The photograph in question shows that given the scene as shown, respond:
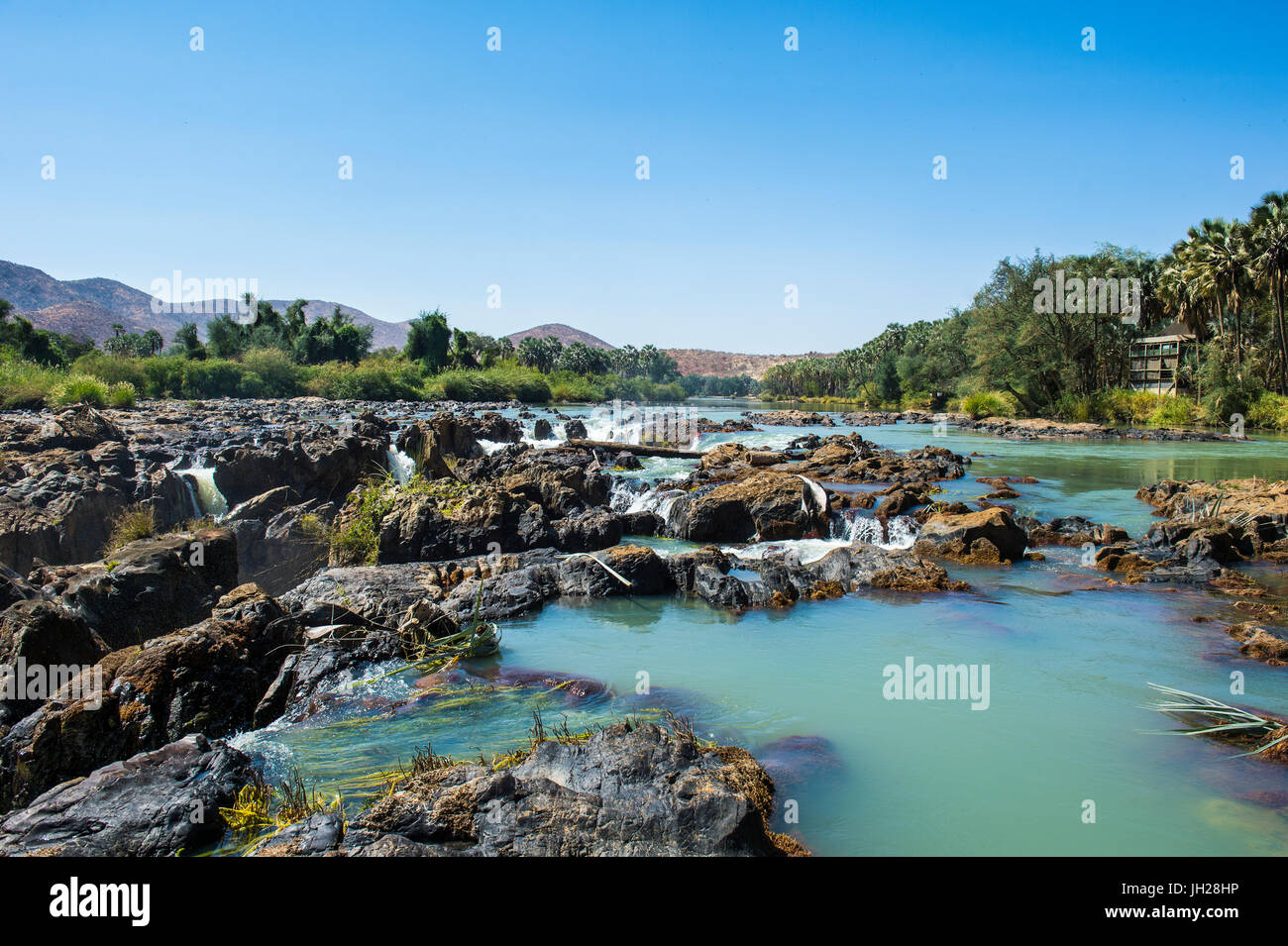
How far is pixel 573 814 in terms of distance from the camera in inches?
172

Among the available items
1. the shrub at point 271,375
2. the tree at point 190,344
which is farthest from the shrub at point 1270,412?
the tree at point 190,344

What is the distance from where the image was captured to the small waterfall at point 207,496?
1767cm

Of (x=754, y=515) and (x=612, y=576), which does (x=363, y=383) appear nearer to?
(x=754, y=515)

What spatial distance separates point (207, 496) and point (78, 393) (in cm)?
2372

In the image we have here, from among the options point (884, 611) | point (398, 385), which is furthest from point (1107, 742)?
point (398, 385)

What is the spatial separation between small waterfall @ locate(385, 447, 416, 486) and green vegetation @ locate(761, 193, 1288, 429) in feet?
140

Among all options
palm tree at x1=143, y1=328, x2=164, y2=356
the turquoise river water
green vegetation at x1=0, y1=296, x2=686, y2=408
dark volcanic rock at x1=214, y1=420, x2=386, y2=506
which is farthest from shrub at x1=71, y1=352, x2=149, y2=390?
palm tree at x1=143, y1=328, x2=164, y2=356

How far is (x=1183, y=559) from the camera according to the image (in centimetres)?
1390

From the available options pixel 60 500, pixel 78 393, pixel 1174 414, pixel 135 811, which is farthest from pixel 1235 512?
pixel 78 393

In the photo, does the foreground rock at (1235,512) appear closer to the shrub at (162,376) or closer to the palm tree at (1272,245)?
the palm tree at (1272,245)

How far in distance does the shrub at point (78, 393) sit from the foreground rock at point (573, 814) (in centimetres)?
3829

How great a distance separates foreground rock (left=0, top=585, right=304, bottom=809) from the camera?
5773mm

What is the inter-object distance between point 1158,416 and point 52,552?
52.9 metres
